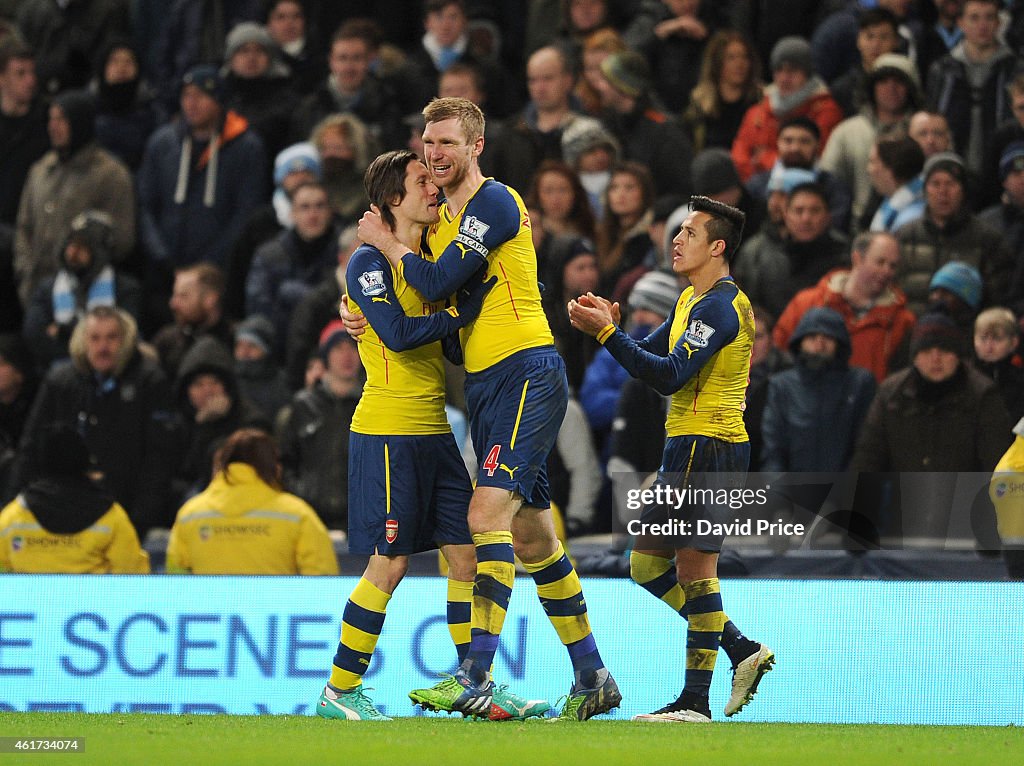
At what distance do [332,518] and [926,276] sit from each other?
14.1 feet

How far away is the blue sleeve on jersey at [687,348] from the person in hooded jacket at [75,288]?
696 centimetres

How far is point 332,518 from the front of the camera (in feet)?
39.2

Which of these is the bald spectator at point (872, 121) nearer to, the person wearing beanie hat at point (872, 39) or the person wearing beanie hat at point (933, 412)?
the person wearing beanie hat at point (872, 39)

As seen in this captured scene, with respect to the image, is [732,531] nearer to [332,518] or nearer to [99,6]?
[332,518]

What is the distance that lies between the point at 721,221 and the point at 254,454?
351cm

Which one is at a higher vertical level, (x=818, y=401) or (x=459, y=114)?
(x=459, y=114)

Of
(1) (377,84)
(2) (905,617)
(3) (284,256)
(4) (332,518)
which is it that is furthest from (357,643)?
(1) (377,84)

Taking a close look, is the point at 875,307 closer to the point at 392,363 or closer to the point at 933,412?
the point at 933,412

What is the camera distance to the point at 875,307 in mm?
11742

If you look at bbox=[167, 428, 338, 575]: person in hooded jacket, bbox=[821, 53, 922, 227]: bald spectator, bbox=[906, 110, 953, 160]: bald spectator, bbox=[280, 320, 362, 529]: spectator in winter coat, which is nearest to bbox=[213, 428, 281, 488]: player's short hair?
bbox=[167, 428, 338, 575]: person in hooded jacket

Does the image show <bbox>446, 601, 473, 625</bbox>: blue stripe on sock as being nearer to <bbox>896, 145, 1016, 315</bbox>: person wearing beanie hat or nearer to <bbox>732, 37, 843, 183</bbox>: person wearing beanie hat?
<bbox>896, 145, 1016, 315</bbox>: person wearing beanie hat

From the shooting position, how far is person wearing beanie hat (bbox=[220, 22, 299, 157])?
15281 mm
